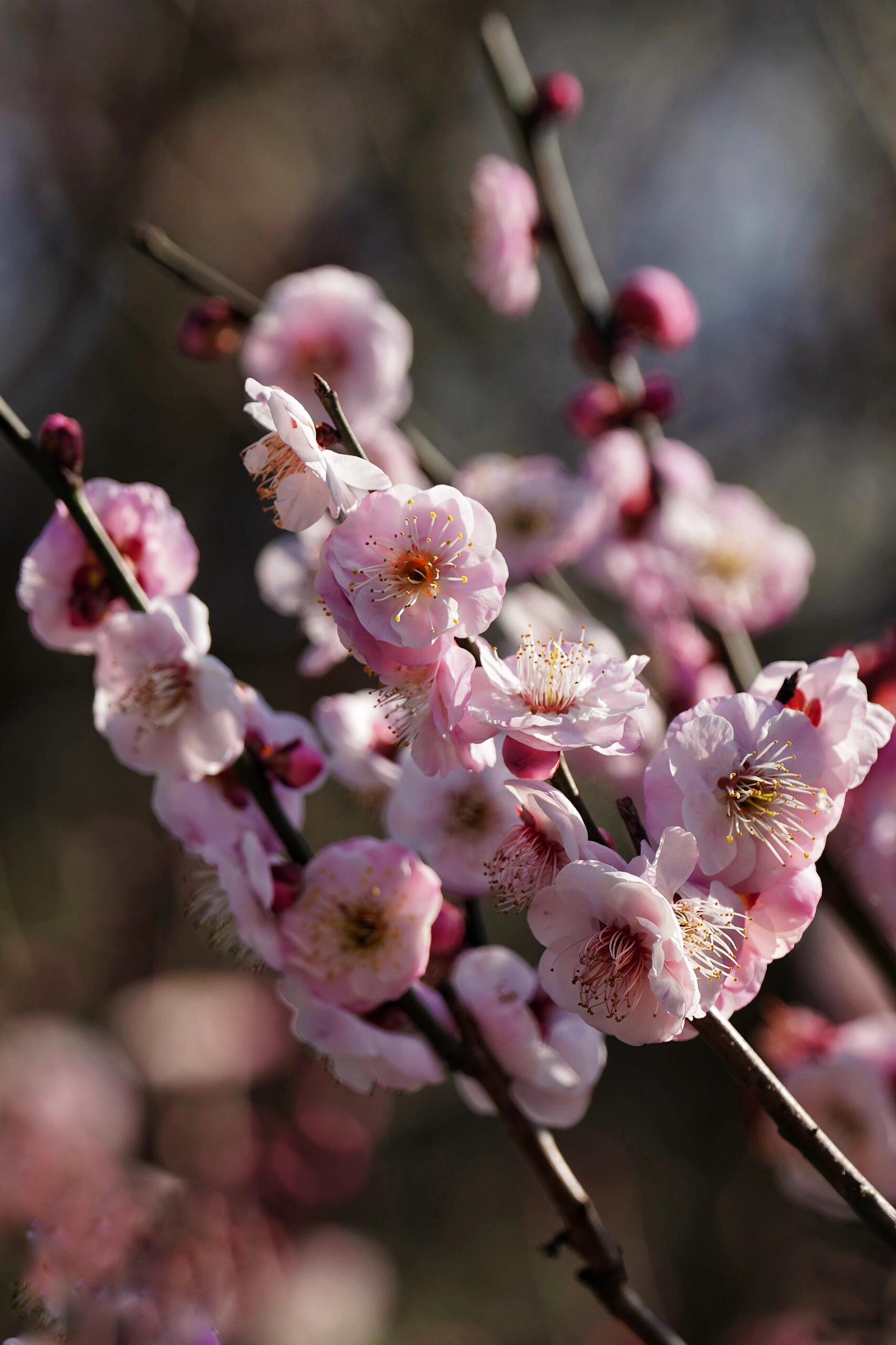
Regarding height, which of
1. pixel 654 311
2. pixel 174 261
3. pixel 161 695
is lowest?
pixel 161 695

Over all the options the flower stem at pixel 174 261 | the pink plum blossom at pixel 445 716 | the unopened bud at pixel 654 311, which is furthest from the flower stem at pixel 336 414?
the unopened bud at pixel 654 311

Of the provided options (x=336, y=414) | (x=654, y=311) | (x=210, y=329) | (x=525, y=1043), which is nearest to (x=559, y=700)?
(x=336, y=414)

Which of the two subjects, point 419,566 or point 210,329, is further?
point 210,329

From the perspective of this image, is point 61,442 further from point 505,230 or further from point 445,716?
point 505,230

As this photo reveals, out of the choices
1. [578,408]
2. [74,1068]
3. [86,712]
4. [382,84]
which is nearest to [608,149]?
[382,84]

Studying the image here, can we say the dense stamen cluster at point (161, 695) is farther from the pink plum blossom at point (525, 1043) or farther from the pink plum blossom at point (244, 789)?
the pink plum blossom at point (525, 1043)

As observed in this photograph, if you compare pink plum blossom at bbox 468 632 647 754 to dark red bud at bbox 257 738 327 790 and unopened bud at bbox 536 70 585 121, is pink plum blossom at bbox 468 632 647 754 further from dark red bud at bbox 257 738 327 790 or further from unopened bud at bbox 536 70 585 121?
unopened bud at bbox 536 70 585 121
